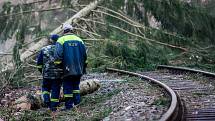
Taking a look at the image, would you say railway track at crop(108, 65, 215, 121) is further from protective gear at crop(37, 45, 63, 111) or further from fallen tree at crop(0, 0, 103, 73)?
fallen tree at crop(0, 0, 103, 73)

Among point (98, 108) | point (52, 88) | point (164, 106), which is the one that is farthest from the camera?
point (52, 88)

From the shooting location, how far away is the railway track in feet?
22.7

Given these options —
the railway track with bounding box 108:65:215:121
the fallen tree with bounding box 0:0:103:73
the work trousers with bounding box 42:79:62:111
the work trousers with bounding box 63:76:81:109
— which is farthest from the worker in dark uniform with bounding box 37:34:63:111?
the fallen tree with bounding box 0:0:103:73

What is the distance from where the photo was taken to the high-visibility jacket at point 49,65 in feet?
29.2

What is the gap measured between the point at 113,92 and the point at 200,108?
2.58 m

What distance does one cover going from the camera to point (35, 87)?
12.9 metres

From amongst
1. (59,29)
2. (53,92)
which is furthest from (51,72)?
(59,29)

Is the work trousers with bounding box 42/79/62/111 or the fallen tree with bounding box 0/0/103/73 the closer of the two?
the work trousers with bounding box 42/79/62/111

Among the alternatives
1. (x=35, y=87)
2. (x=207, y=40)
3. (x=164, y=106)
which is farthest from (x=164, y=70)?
(x=164, y=106)

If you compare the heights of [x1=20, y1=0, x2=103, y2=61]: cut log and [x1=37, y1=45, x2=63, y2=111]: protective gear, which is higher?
[x1=20, y1=0, x2=103, y2=61]: cut log

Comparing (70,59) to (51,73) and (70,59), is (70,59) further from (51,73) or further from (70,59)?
(51,73)

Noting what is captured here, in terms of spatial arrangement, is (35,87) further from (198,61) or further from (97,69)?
(198,61)

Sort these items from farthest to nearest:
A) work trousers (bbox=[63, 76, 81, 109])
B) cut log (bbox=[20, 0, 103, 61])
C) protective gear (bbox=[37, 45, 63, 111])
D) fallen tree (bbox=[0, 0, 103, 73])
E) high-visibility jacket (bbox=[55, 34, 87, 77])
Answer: cut log (bbox=[20, 0, 103, 61]), fallen tree (bbox=[0, 0, 103, 73]), protective gear (bbox=[37, 45, 63, 111]), work trousers (bbox=[63, 76, 81, 109]), high-visibility jacket (bbox=[55, 34, 87, 77])

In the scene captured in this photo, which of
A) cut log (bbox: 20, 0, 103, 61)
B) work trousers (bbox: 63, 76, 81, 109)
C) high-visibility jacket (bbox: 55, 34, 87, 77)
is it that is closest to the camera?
high-visibility jacket (bbox: 55, 34, 87, 77)
